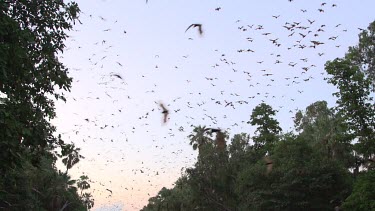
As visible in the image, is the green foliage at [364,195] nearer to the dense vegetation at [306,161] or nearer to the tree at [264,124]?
the dense vegetation at [306,161]

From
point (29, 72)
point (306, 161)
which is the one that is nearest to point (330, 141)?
point (306, 161)

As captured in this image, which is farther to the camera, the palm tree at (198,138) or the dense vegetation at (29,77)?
the palm tree at (198,138)

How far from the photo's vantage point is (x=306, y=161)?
4347 cm

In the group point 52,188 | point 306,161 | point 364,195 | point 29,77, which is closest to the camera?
point 29,77

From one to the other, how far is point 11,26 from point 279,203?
35951mm

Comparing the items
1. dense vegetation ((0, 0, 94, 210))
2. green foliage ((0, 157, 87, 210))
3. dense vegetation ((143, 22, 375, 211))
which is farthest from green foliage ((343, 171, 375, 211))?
green foliage ((0, 157, 87, 210))

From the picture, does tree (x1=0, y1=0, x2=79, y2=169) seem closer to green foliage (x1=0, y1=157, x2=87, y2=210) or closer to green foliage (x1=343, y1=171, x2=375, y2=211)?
green foliage (x1=343, y1=171, x2=375, y2=211)

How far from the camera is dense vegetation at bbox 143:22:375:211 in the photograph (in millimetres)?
33844

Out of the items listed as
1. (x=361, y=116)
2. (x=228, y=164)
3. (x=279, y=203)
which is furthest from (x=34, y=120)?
(x=228, y=164)

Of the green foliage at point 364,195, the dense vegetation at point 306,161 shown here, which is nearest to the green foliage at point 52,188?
the dense vegetation at point 306,161

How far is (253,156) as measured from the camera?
181ft

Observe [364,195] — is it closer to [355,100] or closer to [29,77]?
[355,100]

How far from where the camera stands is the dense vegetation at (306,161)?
1332 inches

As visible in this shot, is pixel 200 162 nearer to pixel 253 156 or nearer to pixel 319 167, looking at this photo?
pixel 253 156
